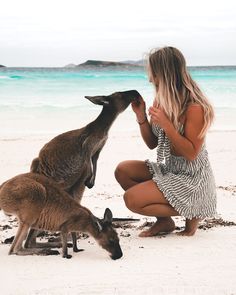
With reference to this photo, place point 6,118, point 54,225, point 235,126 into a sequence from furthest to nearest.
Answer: point 6,118, point 235,126, point 54,225

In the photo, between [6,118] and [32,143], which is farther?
[6,118]

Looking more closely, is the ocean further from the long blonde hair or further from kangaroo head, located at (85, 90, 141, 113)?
the long blonde hair

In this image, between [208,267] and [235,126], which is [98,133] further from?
[235,126]

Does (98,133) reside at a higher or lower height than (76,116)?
higher

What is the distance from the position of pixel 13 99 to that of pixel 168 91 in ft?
58.9

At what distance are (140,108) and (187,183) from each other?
25.9 inches

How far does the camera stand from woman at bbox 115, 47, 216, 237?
152 inches

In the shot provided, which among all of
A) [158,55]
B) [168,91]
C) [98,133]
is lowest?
[98,133]

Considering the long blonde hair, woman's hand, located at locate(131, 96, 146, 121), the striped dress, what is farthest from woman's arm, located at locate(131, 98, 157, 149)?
the long blonde hair

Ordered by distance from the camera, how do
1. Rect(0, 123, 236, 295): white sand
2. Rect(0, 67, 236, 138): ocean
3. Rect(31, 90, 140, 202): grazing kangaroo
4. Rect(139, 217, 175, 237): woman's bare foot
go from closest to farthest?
1. Rect(0, 123, 236, 295): white sand
2. Rect(31, 90, 140, 202): grazing kangaroo
3. Rect(139, 217, 175, 237): woman's bare foot
4. Rect(0, 67, 236, 138): ocean

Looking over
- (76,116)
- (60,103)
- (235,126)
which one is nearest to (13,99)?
(60,103)

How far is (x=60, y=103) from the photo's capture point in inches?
808

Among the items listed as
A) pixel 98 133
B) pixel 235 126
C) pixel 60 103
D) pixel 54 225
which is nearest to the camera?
pixel 54 225

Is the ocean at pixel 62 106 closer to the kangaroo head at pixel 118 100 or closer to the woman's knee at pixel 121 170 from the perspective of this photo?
the kangaroo head at pixel 118 100
